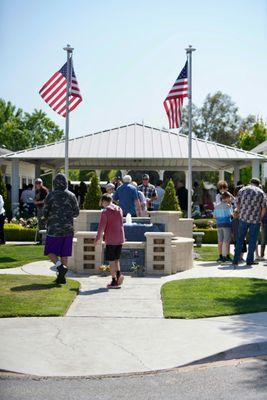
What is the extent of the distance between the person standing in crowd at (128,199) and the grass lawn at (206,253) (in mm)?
2274

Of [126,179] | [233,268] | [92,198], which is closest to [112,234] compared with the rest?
[126,179]

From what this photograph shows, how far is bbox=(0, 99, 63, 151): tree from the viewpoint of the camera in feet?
244

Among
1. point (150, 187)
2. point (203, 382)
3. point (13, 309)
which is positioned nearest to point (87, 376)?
point (203, 382)

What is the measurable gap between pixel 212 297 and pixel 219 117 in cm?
6538

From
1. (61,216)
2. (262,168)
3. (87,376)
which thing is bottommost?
(87,376)

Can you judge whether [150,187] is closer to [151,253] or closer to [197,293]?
[151,253]

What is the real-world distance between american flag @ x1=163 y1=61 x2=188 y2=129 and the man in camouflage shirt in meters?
8.42

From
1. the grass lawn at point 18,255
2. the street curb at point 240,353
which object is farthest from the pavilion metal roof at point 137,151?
the street curb at point 240,353

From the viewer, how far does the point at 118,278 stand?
1139cm

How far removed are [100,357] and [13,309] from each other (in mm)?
2434

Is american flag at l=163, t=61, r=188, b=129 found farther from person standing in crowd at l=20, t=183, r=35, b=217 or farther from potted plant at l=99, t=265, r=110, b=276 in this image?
potted plant at l=99, t=265, r=110, b=276

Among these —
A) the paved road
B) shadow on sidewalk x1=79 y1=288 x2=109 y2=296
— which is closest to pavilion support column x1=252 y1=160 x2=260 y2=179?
shadow on sidewalk x1=79 y1=288 x2=109 y2=296

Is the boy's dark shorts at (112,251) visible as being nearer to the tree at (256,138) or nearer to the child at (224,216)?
the child at (224,216)

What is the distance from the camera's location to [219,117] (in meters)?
74.2
